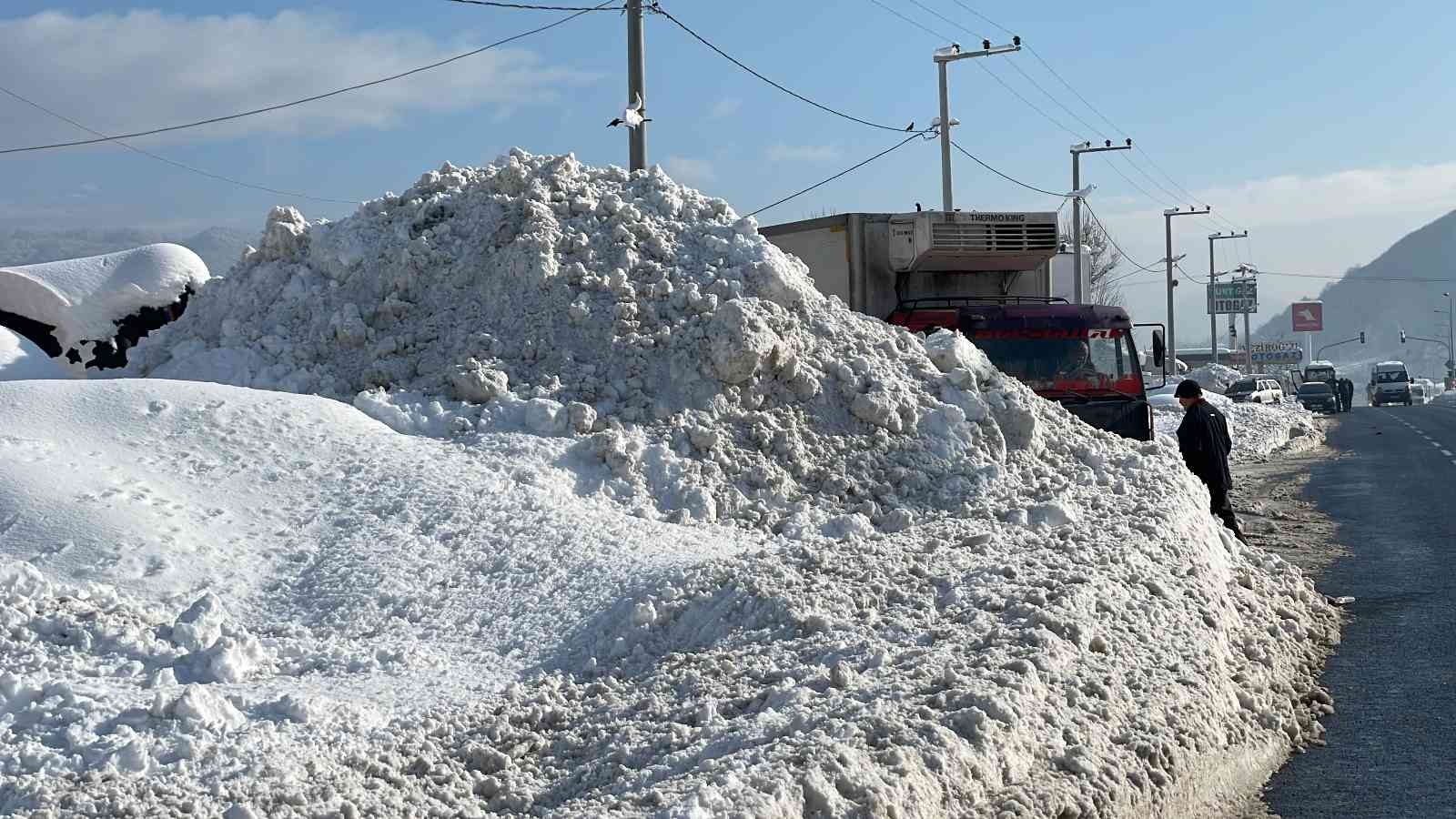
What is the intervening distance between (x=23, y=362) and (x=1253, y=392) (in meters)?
38.5

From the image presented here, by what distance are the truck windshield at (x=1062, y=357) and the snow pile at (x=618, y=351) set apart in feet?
12.6

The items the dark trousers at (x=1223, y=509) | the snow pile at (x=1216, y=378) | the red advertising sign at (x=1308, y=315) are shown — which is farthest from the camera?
the red advertising sign at (x=1308, y=315)

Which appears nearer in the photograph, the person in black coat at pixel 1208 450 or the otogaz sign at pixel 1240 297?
the person in black coat at pixel 1208 450

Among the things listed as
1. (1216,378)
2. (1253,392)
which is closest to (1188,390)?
(1253,392)

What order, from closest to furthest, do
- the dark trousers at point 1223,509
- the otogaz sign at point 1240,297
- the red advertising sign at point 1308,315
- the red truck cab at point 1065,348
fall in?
the dark trousers at point 1223,509
the red truck cab at point 1065,348
the otogaz sign at point 1240,297
the red advertising sign at point 1308,315

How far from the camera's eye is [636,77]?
16078 mm

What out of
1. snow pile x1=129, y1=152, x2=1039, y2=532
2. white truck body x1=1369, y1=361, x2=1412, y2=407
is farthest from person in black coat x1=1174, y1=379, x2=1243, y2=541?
white truck body x1=1369, y1=361, x2=1412, y2=407

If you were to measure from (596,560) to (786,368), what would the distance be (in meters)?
2.75

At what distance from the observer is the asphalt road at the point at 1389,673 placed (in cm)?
566

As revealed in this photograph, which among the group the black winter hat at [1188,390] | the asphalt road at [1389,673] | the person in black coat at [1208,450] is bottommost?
the asphalt road at [1389,673]

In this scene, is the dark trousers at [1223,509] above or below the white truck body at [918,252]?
below

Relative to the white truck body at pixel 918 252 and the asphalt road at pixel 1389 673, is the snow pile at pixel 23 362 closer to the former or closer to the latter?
the white truck body at pixel 918 252

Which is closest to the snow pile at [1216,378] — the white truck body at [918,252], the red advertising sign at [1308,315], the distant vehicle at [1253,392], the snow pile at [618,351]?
the distant vehicle at [1253,392]

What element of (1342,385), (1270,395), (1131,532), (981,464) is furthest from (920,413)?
(1342,385)
